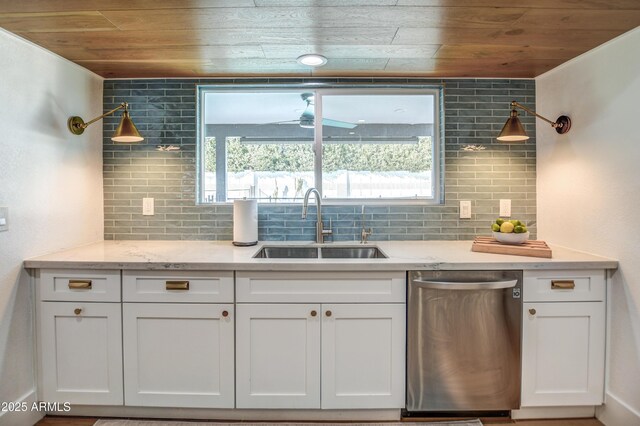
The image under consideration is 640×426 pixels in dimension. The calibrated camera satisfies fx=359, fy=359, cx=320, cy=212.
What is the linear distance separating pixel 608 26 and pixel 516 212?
3.81 feet

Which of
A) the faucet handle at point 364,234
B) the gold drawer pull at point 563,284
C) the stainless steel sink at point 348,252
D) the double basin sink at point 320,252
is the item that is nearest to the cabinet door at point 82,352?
the double basin sink at point 320,252

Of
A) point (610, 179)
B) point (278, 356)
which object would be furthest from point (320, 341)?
point (610, 179)

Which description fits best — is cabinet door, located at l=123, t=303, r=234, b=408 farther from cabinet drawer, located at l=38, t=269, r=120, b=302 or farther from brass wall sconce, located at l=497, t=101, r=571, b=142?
brass wall sconce, located at l=497, t=101, r=571, b=142

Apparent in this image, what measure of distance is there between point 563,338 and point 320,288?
1263 millimetres

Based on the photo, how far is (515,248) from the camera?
1949 millimetres

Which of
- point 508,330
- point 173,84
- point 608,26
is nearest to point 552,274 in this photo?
point 508,330

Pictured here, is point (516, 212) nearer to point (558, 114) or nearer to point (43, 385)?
point (558, 114)

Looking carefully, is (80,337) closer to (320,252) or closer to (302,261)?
(302,261)

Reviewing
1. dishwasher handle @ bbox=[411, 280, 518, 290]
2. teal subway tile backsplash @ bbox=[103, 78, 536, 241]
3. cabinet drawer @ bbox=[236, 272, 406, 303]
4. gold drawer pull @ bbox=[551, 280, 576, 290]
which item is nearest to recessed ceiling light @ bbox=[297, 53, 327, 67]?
teal subway tile backsplash @ bbox=[103, 78, 536, 241]

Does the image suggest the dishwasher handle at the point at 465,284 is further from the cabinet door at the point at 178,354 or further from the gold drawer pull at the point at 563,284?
the cabinet door at the point at 178,354

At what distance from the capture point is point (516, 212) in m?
2.44

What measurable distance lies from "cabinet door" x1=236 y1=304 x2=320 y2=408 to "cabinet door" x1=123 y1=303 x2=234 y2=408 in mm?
68

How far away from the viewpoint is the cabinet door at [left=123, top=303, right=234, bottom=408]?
181 centimetres

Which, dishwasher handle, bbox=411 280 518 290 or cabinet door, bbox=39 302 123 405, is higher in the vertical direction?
dishwasher handle, bbox=411 280 518 290
